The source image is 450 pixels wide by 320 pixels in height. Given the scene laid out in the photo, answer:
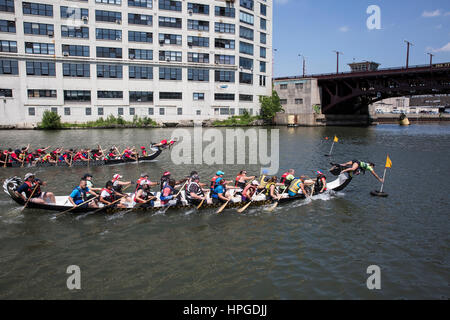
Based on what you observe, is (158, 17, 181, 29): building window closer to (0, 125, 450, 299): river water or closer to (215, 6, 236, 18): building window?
(215, 6, 236, 18): building window

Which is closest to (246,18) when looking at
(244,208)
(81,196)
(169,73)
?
(169,73)

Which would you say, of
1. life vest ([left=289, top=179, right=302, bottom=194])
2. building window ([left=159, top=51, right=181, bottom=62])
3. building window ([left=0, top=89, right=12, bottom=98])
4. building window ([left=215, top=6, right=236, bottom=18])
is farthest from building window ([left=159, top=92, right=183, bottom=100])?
life vest ([left=289, top=179, right=302, bottom=194])

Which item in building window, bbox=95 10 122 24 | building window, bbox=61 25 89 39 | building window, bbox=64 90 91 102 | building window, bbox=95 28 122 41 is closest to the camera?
building window, bbox=61 25 89 39

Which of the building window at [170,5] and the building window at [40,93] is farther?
the building window at [170,5]

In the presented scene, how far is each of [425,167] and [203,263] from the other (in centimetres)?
2341

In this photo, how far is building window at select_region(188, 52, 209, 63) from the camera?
2707 inches

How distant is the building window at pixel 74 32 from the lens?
6010 centimetres

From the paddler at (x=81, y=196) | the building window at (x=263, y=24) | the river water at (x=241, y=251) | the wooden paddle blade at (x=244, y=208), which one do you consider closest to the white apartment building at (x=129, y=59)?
the building window at (x=263, y=24)

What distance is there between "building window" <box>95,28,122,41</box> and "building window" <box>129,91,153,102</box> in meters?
10.8

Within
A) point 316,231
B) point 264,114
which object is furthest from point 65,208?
point 264,114

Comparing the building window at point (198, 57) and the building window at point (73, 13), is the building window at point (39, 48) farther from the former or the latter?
the building window at point (198, 57)

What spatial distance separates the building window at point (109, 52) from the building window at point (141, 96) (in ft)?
24.7

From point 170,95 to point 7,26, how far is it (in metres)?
30.7
